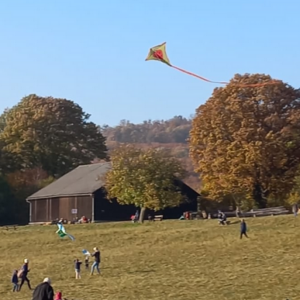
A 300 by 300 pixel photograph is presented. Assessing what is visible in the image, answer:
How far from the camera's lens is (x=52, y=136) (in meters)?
95.5

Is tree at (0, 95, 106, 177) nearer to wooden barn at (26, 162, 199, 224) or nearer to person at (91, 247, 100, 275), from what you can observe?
wooden barn at (26, 162, 199, 224)

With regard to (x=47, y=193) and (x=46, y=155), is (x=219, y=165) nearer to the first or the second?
(x=47, y=193)

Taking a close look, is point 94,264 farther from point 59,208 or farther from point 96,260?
point 59,208

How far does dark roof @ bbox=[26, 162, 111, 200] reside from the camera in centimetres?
7612

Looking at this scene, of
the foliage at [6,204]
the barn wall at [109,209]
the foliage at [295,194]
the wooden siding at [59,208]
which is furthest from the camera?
the foliage at [6,204]

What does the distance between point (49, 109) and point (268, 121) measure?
4031 centimetres

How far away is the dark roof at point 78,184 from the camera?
76.1 meters

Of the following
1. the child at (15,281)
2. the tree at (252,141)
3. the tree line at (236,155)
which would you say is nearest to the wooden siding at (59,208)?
the tree line at (236,155)

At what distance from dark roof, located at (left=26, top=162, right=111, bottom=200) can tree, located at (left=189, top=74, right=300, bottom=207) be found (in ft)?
39.8

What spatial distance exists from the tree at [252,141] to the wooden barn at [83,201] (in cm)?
555

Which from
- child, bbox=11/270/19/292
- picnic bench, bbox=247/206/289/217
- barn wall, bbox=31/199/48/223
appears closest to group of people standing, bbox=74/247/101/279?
child, bbox=11/270/19/292

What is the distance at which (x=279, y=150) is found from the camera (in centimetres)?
6394

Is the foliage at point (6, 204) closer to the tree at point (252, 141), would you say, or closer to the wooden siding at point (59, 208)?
the wooden siding at point (59, 208)

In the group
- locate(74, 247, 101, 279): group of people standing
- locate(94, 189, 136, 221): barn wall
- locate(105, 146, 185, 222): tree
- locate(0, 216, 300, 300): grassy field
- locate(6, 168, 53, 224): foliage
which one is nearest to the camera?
locate(0, 216, 300, 300): grassy field
